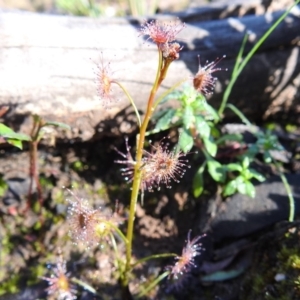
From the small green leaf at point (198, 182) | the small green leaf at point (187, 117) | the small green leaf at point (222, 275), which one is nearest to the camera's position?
the small green leaf at point (187, 117)

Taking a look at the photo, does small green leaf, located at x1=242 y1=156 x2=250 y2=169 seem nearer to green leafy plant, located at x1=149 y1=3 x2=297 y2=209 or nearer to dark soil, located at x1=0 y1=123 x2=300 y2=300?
green leafy plant, located at x1=149 y1=3 x2=297 y2=209

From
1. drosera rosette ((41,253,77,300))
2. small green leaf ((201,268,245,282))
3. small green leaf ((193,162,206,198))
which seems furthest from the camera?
small green leaf ((193,162,206,198))

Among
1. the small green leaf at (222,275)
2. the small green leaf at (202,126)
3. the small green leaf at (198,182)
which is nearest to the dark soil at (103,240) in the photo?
the small green leaf at (222,275)

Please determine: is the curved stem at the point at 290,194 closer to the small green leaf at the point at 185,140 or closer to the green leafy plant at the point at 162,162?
the green leafy plant at the point at 162,162

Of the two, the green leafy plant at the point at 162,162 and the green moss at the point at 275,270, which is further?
the green moss at the point at 275,270

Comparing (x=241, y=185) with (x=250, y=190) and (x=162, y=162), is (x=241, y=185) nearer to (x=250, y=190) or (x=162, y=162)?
(x=250, y=190)

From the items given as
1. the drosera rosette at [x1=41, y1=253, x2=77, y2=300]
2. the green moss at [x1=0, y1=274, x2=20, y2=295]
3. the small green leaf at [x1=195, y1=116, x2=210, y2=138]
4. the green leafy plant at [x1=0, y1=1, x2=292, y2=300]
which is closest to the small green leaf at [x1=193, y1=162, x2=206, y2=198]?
the green leafy plant at [x1=0, y1=1, x2=292, y2=300]
